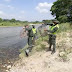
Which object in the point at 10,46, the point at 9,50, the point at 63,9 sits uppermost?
the point at 63,9

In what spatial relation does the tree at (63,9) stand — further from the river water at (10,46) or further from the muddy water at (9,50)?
the muddy water at (9,50)

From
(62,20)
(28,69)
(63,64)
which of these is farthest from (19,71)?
(62,20)

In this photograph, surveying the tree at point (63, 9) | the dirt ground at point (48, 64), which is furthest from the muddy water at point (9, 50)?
the tree at point (63, 9)

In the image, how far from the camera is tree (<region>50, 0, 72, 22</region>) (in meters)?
28.5

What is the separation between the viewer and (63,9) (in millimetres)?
30219

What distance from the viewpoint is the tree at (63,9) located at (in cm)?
2850

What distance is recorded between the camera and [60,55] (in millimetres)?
9523

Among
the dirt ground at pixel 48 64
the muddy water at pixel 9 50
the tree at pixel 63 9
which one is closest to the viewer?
the dirt ground at pixel 48 64

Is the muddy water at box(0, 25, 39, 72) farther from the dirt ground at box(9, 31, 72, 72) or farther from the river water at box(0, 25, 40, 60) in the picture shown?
the dirt ground at box(9, 31, 72, 72)

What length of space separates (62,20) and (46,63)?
20.0 metres

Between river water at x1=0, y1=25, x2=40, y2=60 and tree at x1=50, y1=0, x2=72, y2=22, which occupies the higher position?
tree at x1=50, y1=0, x2=72, y2=22

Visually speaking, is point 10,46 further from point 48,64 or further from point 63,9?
point 63,9

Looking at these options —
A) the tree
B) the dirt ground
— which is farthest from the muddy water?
the tree

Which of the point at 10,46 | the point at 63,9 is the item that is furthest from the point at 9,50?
the point at 63,9
